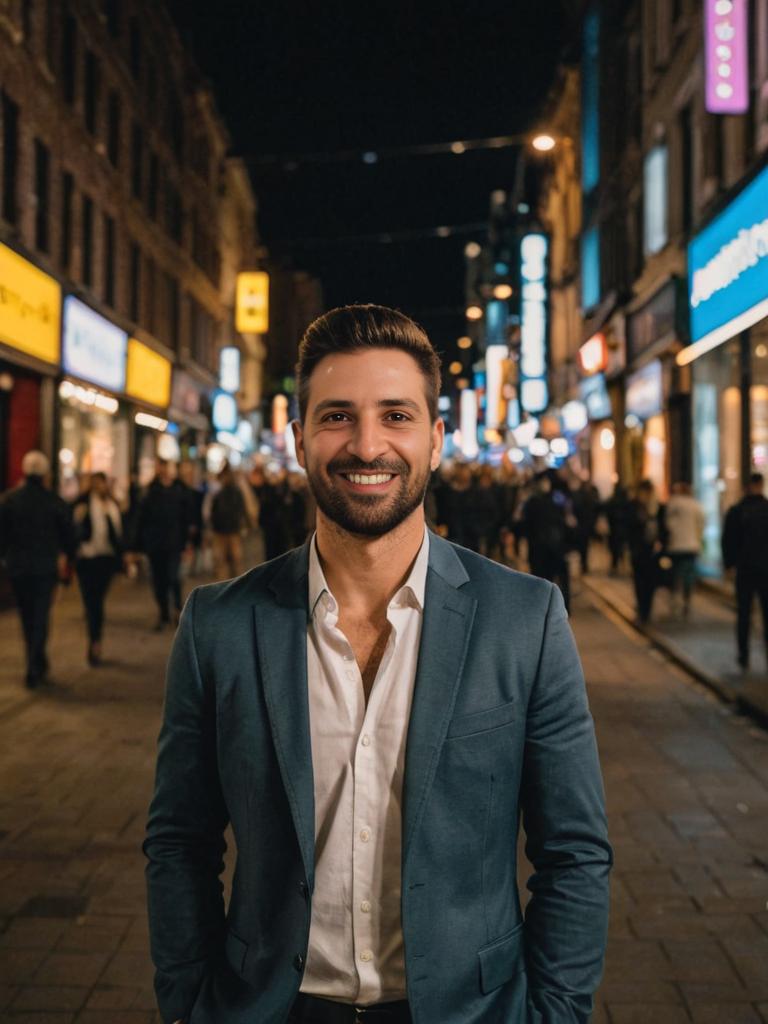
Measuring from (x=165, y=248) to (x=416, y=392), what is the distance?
33123mm

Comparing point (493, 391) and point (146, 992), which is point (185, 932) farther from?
point (493, 391)

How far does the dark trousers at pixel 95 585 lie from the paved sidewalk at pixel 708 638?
5985 mm

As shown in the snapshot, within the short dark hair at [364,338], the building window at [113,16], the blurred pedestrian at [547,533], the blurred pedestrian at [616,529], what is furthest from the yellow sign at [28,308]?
the short dark hair at [364,338]

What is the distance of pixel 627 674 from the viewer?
1145 cm

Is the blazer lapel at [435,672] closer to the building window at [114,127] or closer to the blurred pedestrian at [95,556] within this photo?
the blurred pedestrian at [95,556]

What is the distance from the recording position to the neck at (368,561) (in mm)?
2225

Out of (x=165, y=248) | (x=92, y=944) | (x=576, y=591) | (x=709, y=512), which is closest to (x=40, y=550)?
(x=92, y=944)

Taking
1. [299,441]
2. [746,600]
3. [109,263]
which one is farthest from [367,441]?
[109,263]

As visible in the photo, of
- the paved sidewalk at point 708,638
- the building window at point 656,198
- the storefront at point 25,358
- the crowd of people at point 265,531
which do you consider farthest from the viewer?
the building window at point 656,198

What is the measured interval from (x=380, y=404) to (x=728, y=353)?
1685 centimetres

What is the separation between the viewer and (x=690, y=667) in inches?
459

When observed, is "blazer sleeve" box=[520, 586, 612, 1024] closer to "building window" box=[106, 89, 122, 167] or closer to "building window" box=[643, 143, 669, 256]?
"building window" box=[643, 143, 669, 256]

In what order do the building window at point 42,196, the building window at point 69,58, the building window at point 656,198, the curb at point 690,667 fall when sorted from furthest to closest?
the building window at point 656,198, the building window at point 69,58, the building window at point 42,196, the curb at point 690,667

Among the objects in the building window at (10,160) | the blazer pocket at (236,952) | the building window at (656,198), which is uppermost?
the building window at (656,198)
